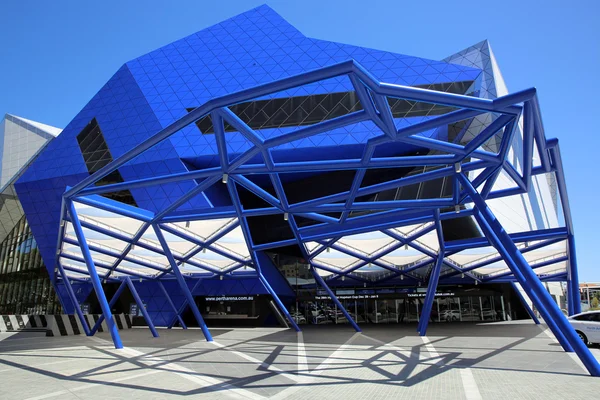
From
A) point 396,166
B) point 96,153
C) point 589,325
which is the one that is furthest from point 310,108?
point 589,325

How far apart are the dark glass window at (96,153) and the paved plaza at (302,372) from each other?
76.3ft

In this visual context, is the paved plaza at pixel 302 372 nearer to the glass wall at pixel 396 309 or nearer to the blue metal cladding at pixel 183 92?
the blue metal cladding at pixel 183 92

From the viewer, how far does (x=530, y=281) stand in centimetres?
1259

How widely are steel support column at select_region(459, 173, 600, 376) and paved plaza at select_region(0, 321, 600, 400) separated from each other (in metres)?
0.53

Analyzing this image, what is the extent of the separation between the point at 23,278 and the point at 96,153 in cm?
2082

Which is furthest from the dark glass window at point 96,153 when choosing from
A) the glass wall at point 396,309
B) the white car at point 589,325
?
the white car at point 589,325

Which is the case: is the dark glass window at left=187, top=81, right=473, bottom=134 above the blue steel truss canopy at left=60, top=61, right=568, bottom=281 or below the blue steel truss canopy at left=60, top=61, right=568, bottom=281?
above

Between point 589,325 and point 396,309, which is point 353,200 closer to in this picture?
point 589,325

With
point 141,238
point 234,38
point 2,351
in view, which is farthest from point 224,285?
point 234,38

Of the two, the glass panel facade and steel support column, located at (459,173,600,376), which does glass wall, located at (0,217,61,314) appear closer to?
the glass panel facade

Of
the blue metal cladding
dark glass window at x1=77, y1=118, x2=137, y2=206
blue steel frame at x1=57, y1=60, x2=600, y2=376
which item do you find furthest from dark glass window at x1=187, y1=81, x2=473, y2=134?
blue steel frame at x1=57, y1=60, x2=600, y2=376

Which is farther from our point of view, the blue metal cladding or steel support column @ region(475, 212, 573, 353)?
the blue metal cladding

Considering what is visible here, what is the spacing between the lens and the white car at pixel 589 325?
58.7ft

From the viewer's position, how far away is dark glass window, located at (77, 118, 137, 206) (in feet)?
131
